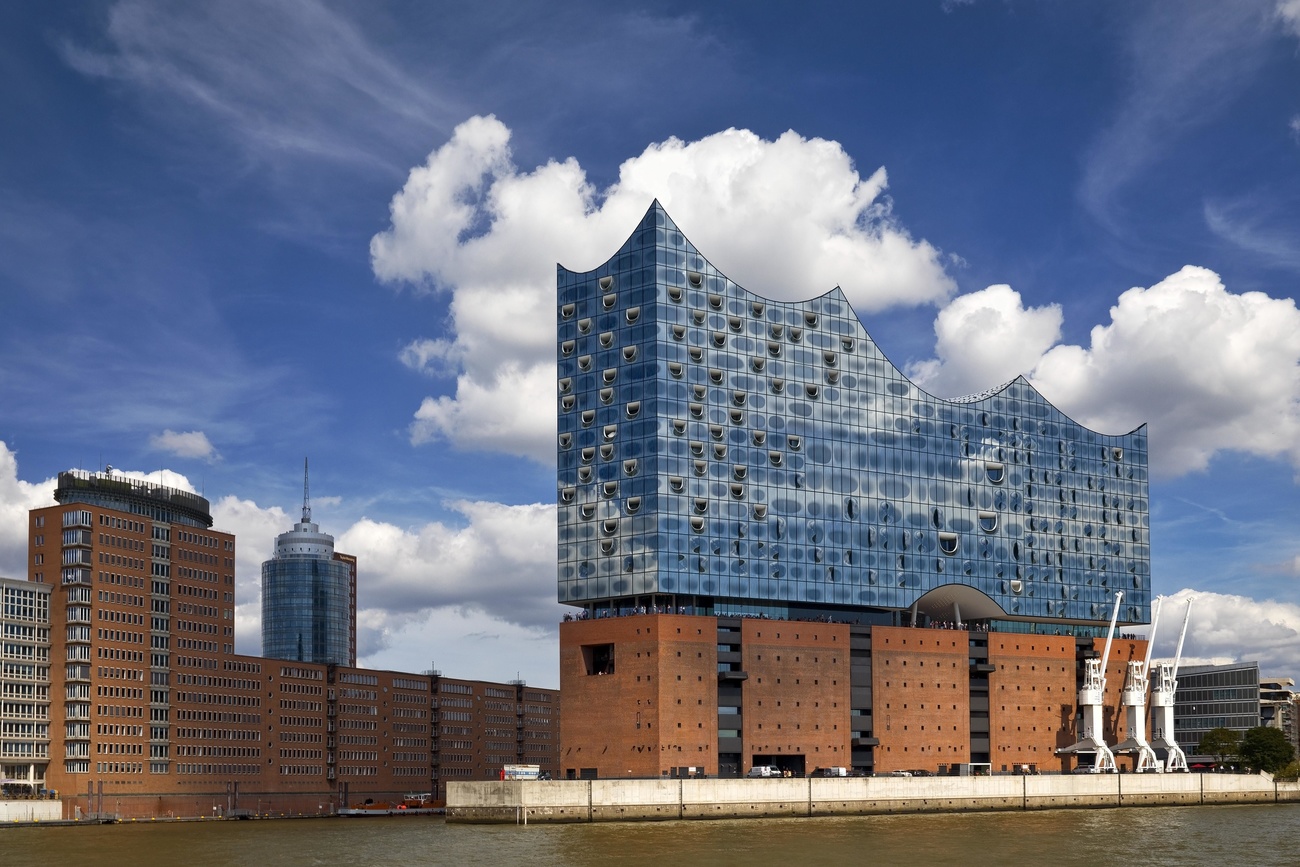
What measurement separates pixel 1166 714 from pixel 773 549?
5710cm

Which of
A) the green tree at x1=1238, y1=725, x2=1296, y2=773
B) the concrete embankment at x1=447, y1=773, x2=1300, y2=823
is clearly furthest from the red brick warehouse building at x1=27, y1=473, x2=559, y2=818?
the green tree at x1=1238, y1=725, x2=1296, y2=773

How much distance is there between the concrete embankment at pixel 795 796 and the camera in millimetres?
132875

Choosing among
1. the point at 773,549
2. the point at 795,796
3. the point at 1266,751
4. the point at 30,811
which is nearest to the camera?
the point at 795,796

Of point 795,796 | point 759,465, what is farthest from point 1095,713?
point 759,465

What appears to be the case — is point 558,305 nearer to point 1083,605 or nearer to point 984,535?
point 984,535

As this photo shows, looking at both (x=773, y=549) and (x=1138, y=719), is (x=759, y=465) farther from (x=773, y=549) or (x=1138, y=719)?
(x=1138, y=719)

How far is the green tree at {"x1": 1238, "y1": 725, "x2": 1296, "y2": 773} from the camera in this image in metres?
192

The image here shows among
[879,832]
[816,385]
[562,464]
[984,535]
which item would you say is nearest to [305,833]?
[562,464]

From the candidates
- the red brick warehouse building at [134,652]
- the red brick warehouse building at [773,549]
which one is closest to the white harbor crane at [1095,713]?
the red brick warehouse building at [773,549]

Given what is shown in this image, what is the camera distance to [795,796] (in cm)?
14075

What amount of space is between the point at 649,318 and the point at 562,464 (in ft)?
58.5

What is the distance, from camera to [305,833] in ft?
462

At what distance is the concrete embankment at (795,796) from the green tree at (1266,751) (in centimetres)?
2753

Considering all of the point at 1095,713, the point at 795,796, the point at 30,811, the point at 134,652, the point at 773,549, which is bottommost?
the point at 30,811
